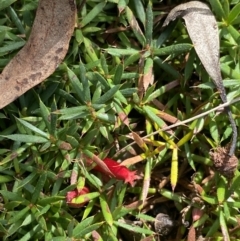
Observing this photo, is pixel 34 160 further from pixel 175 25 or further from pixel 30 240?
pixel 175 25

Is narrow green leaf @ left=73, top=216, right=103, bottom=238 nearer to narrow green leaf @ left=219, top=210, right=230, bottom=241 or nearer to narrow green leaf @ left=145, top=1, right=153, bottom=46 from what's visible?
narrow green leaf @ left=219, top=210, right=230, bottom=241

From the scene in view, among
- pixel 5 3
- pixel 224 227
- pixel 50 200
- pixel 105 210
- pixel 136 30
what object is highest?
pixel 5 3

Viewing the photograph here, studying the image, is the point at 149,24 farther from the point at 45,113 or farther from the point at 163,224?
the point at 163,224

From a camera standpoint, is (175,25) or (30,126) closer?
(30,126)

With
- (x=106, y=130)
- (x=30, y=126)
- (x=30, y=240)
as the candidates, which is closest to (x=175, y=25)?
(x=106, y=130)

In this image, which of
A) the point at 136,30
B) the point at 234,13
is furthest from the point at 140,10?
the point at 234,13
